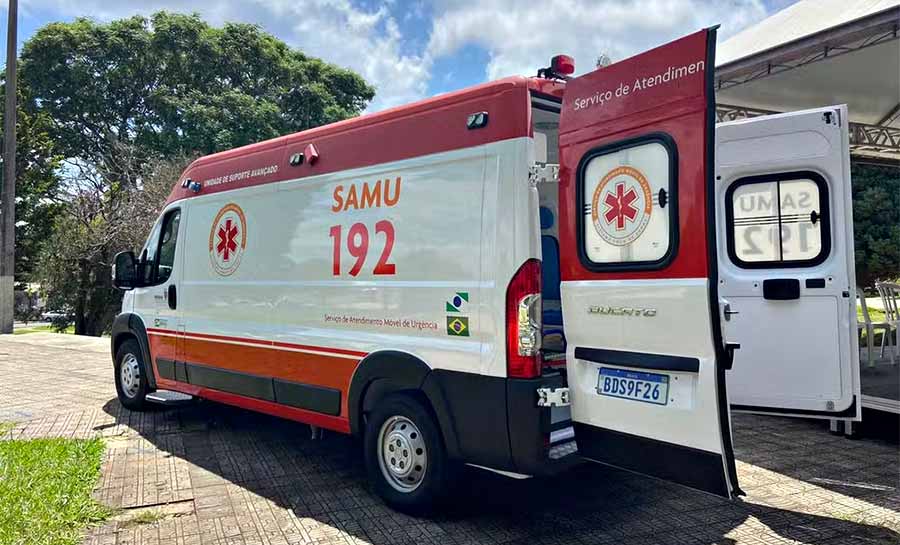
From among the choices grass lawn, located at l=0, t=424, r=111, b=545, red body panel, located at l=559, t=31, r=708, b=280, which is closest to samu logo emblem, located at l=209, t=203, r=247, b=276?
grass lawn, located at l=0, t=424, r=111, b=545

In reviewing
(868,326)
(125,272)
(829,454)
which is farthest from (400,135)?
(868,326)

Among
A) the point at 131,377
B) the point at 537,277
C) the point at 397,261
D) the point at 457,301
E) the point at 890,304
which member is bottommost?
the point at 131,377

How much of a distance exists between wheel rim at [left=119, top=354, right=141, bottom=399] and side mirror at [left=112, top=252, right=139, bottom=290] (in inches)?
31.4

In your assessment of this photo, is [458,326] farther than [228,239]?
No

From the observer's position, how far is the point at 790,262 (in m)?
4.95

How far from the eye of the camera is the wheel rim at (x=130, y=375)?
6.86m

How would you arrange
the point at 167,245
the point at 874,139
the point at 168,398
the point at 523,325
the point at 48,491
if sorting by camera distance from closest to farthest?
the point at 523,325 < the point at 48,491 < the point at 167,245 < the point at 168,398 < the point at 874,139

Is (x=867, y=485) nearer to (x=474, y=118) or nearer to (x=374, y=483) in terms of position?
(x=374, y=483)

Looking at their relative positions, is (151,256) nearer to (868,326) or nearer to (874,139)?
(868,326)

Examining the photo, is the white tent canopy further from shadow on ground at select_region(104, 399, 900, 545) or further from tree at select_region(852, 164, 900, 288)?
shadow on ground at select_region(104, 399, 900, 545)

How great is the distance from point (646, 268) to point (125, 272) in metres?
5.50

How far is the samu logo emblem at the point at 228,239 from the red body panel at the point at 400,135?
0.24 m

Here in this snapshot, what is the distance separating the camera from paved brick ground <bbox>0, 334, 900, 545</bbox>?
3.74m

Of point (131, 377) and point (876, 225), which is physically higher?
point (876, 225)
